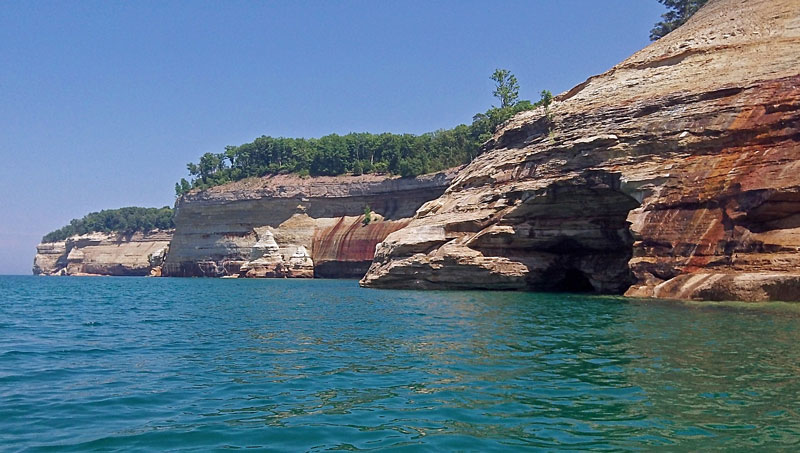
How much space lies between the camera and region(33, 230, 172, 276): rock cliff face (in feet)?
331

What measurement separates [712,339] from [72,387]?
11890 mm

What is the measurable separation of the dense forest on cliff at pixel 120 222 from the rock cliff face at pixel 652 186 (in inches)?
3162

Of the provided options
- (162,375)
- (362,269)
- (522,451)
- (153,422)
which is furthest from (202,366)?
(362,269)

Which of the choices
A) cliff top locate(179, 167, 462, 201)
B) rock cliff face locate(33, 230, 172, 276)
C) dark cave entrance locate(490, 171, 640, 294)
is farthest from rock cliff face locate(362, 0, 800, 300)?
rock cliff face locate(33, 230, 172, 276)

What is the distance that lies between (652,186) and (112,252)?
320ft

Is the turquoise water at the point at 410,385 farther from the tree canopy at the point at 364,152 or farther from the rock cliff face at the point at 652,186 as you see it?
the tree canopy at the point at 364,152

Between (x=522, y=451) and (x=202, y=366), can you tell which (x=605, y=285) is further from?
(x=522, y=451)

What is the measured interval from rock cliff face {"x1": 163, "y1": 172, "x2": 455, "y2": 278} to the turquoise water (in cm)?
4898

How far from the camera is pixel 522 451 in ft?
19.6

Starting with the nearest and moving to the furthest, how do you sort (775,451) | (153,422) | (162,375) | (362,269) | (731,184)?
(775,451)
(153,422)
(162,375)
(731,184)
(362,269)

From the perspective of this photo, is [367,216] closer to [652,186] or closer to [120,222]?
[652,186]

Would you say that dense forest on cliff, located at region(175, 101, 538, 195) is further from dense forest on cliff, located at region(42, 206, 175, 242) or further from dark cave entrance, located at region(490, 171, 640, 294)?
dark cave entrance, located at region(490, 171, 640, 294)

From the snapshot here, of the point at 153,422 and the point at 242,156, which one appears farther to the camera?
the point at 242,156

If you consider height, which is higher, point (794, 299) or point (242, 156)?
point (242, 156)
